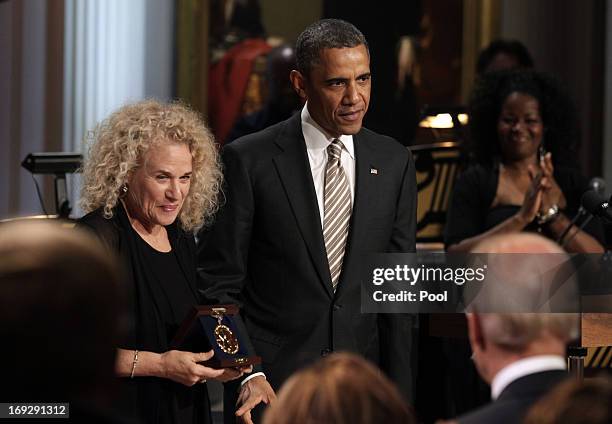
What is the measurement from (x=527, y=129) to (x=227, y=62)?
15.6 ft

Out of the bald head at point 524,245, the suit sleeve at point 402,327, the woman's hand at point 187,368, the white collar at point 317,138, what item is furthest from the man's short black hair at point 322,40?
the bald head at point 524,245

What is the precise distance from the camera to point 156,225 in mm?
3584

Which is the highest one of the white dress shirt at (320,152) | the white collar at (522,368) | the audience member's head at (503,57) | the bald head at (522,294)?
the audience member's head at (503,57)

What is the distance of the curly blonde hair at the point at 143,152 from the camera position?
352 centimetres

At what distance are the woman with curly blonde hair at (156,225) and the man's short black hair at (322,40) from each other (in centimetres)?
39

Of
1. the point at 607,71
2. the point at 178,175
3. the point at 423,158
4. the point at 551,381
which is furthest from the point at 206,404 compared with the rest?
the point at 607,71

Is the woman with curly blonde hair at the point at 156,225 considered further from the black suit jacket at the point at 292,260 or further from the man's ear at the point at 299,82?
the man's ear at the point at 299,82

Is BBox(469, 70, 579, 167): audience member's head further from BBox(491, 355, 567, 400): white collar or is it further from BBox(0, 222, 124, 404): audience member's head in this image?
BBox(0, 222, 124, 404): audience member's head

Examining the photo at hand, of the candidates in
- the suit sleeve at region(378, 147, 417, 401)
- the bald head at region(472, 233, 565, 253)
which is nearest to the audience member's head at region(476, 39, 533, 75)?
the suit sleeve at region(378, 147, 417, 401)

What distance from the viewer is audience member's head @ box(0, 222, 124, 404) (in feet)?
5.39

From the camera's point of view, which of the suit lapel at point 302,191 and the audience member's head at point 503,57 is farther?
the audience member's head at point 503,57

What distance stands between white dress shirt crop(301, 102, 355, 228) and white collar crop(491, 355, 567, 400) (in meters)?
1.67

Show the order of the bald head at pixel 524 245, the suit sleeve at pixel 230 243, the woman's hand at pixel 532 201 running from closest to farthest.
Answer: the bald head at pixel 524 245, the suit sleeve at pixel 230 243, the woman's hand at pixel 532 201

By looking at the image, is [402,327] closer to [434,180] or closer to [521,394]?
[521,394]
